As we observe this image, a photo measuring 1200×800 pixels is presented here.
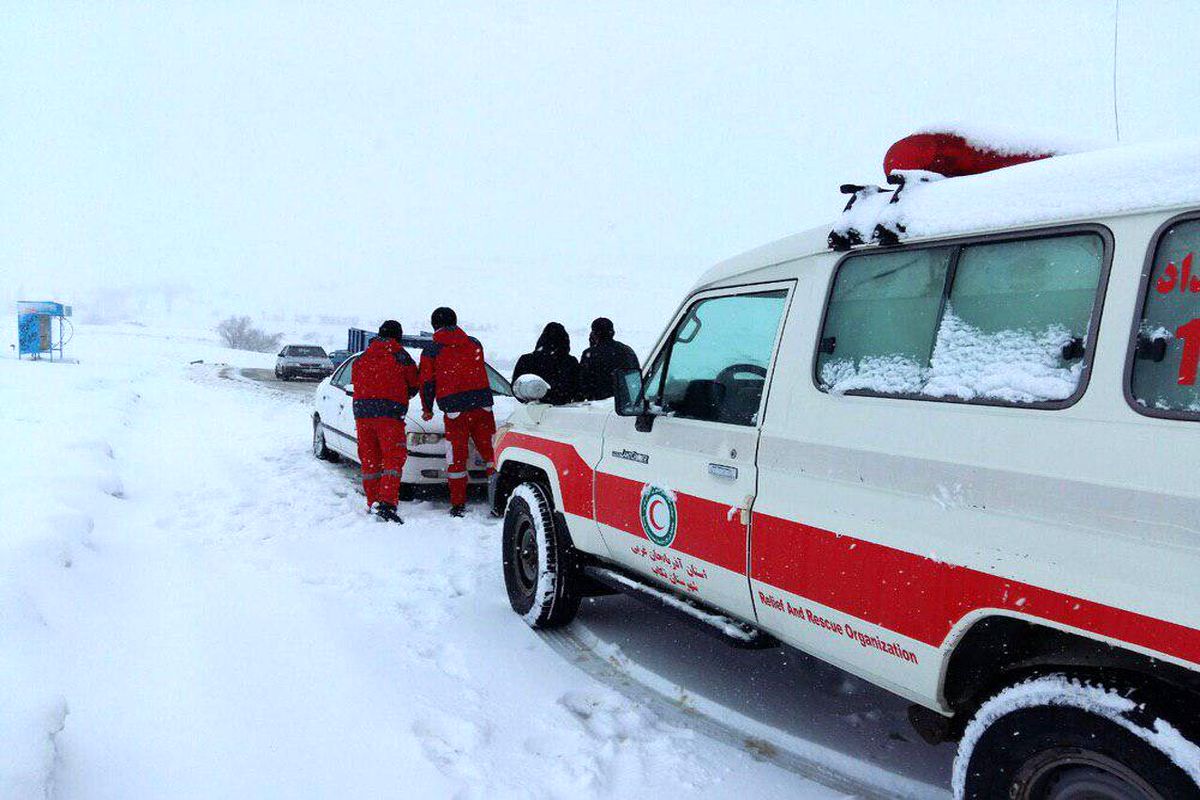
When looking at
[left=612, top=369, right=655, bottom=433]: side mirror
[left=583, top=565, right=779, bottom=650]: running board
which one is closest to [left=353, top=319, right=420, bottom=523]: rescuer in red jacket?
[left=583, top=565, right=779, bottom=650]: running board

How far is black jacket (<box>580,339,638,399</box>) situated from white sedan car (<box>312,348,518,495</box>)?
0.80m

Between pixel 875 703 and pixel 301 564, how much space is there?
3811mm

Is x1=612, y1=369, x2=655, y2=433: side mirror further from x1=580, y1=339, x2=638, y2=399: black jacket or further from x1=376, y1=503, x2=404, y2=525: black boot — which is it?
x1=376, y1=503, x2=404, y2=525: black boot

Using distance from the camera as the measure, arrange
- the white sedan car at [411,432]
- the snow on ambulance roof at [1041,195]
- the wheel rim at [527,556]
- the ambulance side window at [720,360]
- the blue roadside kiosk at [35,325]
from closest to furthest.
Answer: the snow on ambulance roof at [1041,195], the ambulance side window at [720,360], the wheel rim at [527,556], the white sedan car at [411,432], the blue roadside kiosk at [35,325]

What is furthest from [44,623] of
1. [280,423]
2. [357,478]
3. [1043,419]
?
[280,423]

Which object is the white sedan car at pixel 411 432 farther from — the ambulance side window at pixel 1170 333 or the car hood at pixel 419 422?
the ambulance side window at pixel 1170 333

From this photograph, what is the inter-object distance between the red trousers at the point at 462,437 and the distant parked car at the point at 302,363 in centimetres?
2267

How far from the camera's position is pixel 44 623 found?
349 centimetres

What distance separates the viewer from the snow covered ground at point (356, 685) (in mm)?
2779

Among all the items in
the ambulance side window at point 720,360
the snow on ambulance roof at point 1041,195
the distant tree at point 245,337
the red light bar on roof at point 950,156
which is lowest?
the distant tree at point 245,337

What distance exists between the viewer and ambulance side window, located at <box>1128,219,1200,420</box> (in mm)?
1776

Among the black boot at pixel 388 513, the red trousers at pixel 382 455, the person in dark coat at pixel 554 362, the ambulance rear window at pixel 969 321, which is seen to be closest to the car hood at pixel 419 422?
the red trousers at pixel 382 455

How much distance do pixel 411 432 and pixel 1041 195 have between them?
19.9ft

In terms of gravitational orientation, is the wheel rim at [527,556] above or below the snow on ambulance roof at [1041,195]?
below
